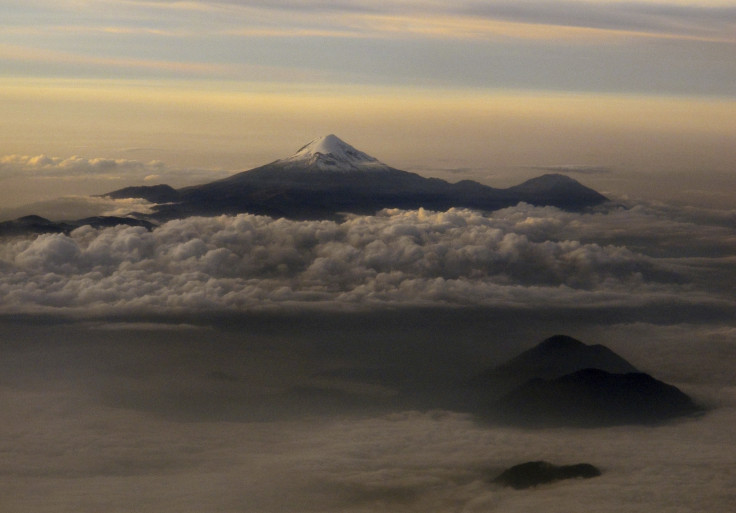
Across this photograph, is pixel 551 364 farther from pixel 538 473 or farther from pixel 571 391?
pixel 538 473

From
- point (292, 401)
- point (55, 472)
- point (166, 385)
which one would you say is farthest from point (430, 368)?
point (55, 472)

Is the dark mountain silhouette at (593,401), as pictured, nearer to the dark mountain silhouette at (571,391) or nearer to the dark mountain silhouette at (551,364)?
the dark mountain silhouette at (571,391)

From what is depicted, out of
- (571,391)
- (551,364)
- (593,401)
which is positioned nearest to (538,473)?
(593,401)

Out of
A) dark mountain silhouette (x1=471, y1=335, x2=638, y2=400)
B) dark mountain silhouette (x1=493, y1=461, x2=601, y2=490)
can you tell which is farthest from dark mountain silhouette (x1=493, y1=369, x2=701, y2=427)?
dark mountain silhouette (x1=493, y1=461, x2=601, y2=490)

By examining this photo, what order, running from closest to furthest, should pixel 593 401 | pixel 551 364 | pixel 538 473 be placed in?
1. pixel 538 473
2. pixel 593 401
3. pixel 551 364

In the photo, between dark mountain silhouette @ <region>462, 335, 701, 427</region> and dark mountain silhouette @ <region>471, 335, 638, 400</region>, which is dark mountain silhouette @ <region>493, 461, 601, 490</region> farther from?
dark mountain silhouette @ <region>471, 335, 638, 400</region>

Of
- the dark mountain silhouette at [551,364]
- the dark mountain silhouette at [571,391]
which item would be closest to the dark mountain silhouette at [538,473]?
the dark mountain silhouette at [571,391]
